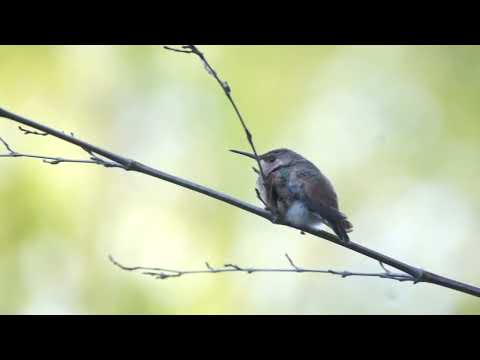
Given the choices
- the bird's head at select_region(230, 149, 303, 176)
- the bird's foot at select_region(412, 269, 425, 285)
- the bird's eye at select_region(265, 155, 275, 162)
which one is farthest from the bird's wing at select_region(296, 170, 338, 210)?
the bird's foot at select_region(412, 269, 425, 285)

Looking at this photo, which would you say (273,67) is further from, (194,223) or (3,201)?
(3,201)

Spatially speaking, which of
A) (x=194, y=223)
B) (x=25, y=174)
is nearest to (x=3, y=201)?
(x=25, y=174)

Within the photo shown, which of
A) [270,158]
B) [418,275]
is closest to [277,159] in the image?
[270,158]

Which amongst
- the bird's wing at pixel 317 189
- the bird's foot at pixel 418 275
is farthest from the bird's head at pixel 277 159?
the bird's foot at pixel 418 275

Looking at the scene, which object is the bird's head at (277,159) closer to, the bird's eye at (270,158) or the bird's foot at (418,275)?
the bird's eye at (270,158)

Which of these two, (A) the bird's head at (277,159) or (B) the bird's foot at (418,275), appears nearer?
(B) the bird's foot at (418,275)

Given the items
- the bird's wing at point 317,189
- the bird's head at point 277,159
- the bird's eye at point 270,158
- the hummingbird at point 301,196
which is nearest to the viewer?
the hummingbird at point 301,196

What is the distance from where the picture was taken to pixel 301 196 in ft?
17.0

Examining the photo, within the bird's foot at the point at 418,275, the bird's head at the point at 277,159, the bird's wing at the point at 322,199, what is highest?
the bird's head at the point at 277,159

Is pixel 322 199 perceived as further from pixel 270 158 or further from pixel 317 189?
pixel 270 158

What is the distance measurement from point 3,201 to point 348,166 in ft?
16.4

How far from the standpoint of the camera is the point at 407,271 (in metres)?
3.58

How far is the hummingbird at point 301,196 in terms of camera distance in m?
4.96

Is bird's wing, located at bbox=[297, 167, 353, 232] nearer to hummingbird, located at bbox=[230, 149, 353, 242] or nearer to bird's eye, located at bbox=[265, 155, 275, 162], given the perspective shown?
hummingbird, located at bbox=[230, 149, 353, 242]
